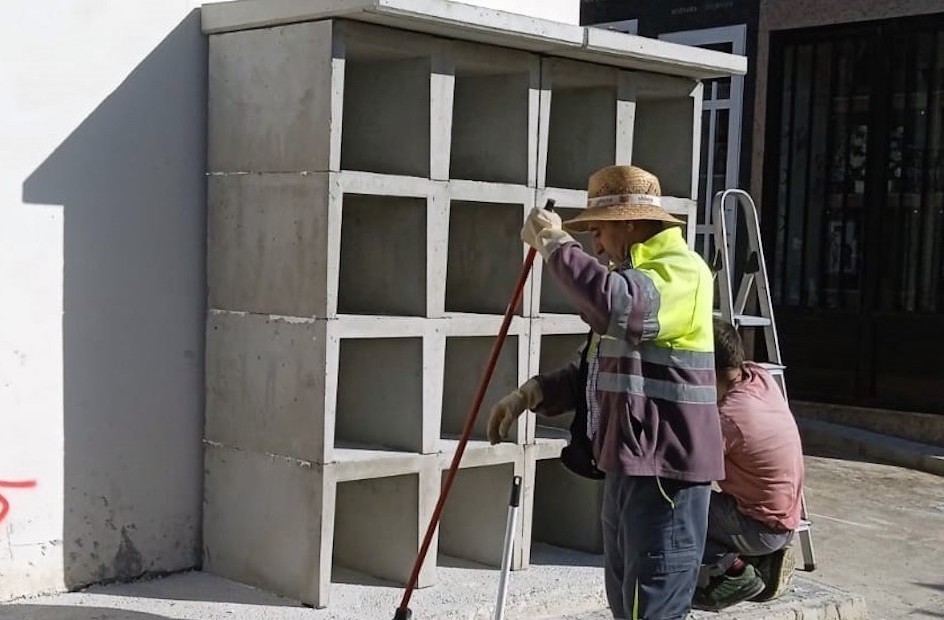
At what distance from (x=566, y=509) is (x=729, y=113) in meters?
6.87

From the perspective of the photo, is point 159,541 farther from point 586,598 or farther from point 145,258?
point 586,598

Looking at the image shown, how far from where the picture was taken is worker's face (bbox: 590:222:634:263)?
14.0 ft

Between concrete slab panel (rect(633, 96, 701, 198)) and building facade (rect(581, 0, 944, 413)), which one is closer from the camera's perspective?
concrete slab panel (rect(633, 96, 701, 198))

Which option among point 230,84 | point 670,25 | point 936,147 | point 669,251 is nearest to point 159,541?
point 230,84

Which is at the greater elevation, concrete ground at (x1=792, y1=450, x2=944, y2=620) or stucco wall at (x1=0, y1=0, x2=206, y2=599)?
stucco wall at (x1=0, y1=0, x2=206, y2=599)

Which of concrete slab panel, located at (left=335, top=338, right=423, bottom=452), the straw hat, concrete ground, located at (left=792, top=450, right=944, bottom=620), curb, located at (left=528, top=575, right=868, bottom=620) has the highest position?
the straw hat

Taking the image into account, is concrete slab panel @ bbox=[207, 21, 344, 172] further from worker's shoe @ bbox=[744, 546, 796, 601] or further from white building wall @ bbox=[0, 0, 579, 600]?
worker's shoe @ bbox=[744, 546, 796, 601]

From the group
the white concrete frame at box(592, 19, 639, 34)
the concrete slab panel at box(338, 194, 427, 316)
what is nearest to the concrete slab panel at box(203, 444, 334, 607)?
the concrete slab panel at box(338, 194, 427, 316)

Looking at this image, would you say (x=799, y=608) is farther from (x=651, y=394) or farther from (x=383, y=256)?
(x=383, y=256)

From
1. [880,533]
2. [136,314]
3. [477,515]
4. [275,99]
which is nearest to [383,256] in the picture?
[275,99]

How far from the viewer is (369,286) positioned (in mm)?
5617

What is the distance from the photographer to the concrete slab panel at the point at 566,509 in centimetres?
618

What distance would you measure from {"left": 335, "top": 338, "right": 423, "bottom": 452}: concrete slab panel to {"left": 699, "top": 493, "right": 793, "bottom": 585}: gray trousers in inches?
47.8

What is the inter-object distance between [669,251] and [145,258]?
223cm
